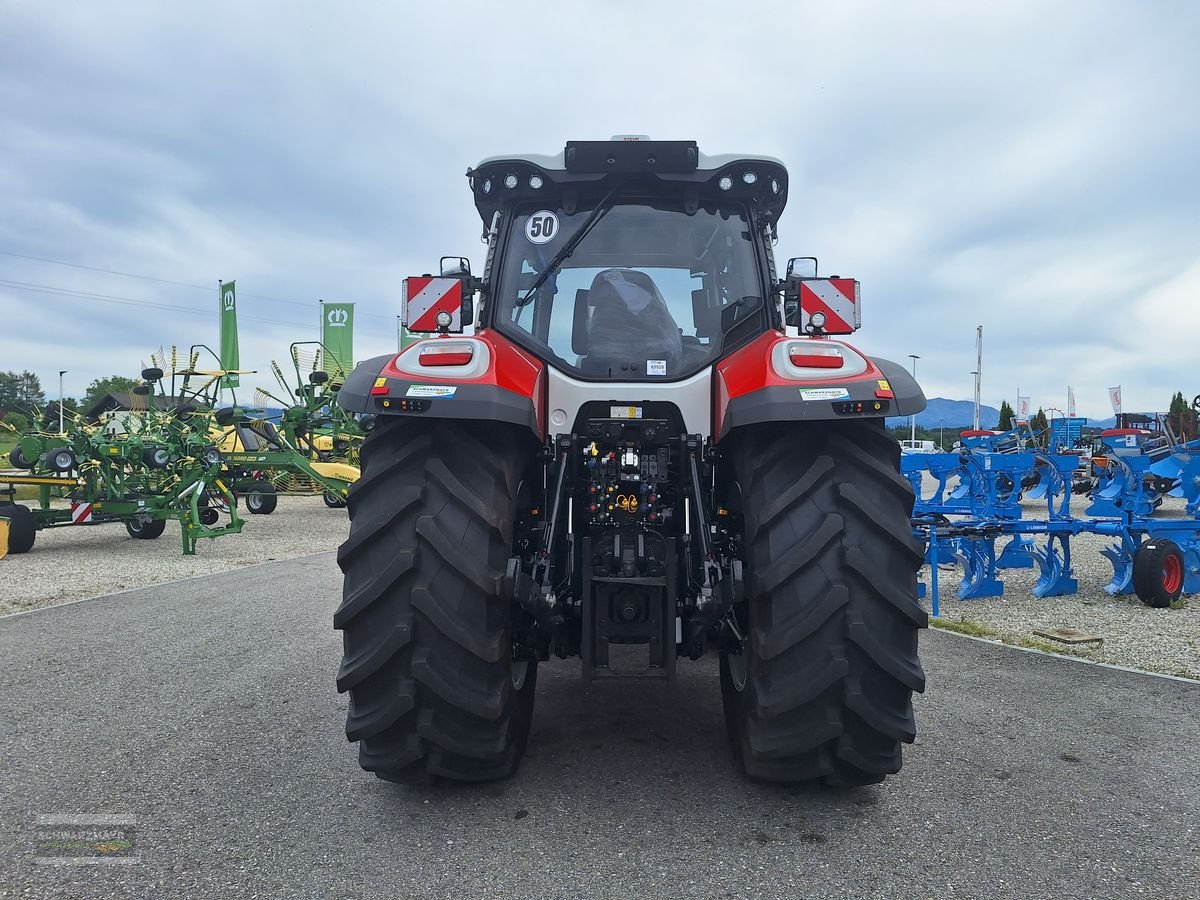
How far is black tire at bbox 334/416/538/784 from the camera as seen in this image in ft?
8.40

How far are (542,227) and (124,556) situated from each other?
9.39 m

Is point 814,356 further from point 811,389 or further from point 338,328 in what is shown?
point 338,328

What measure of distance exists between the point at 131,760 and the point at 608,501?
88.3 inches

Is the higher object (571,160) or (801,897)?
(571,160)

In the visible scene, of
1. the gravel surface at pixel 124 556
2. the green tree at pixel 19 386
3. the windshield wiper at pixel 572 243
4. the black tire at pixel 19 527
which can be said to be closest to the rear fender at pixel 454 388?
the windshield wiper at pixel 572 243

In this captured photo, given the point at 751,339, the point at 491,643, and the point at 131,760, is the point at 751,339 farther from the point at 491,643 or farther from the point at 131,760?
the point at 131,760

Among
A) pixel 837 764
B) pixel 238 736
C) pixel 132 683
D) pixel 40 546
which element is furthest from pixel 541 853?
pixel 40 546

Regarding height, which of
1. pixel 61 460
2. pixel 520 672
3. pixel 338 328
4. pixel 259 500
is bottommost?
pixel 259 500

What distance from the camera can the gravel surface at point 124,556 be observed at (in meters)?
7.96

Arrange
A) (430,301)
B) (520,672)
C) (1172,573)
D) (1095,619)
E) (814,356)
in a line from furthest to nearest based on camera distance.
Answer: (1172,573)
(1095,619)
(430,301)
(520,672)
(814,356)

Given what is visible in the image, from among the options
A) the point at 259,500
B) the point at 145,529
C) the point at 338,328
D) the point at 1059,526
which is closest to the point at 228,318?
the point at 338,328

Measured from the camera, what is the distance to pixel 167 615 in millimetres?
6426

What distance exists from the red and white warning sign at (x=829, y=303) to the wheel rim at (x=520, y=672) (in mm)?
1739

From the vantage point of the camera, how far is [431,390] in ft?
8.79
